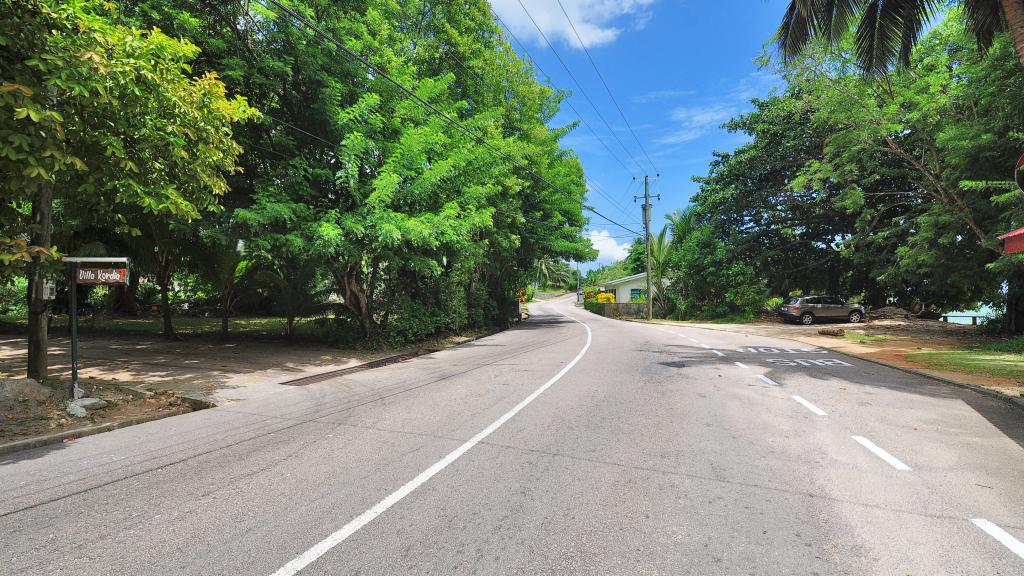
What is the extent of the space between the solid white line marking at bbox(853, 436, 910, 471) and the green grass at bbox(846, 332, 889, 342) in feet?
53.3

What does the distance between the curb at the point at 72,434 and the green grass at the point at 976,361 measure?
15.1m

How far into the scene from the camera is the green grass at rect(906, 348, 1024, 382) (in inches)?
426

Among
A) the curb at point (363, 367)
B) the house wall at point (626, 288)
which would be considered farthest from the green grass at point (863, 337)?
the house wall at point (626, 288)

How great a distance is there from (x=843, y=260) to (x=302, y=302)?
3114 cm

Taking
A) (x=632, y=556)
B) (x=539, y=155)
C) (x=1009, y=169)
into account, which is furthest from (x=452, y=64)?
(x=632, y=556)

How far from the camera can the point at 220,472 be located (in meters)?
4.67

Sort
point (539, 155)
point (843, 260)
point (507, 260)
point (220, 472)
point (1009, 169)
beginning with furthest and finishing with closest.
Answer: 1. point (843, 260)
2. point (507, 260)
3. point (539, 155)
4. point (1009, 169)
5. point (220, 472)

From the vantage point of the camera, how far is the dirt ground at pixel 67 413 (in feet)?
19.9

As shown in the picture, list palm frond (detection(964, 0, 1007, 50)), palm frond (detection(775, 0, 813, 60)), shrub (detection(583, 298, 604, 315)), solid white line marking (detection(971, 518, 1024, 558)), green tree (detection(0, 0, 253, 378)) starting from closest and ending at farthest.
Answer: solid white line marking (detection(971, 518, 1024, 558))
green tree (detection(0, 0, 253, 378))
palm frond (detection(964, 0, 1007, 50))
palm frond (detection(775, 0, 813, 60))
shrub (detection(583, 298, 604, 315))

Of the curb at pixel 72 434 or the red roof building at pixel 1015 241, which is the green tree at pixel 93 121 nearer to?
the curb at pixel 72 434

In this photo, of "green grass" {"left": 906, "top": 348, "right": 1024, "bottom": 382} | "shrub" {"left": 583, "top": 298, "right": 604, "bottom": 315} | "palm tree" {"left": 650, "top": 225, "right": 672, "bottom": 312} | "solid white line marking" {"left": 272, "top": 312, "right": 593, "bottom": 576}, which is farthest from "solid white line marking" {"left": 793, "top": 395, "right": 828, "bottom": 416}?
"shrub" {"left": 583, "top": 298, "right": 604, "bottom": 315}

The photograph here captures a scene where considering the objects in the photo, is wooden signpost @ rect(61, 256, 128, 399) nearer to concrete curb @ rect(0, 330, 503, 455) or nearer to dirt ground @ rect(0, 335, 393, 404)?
concrete curb @ rect(0, 330, 503, 455)

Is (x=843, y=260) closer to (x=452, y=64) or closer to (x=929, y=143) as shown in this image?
(x=929, y=143)

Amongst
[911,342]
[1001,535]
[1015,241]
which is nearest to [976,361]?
[911,342]
